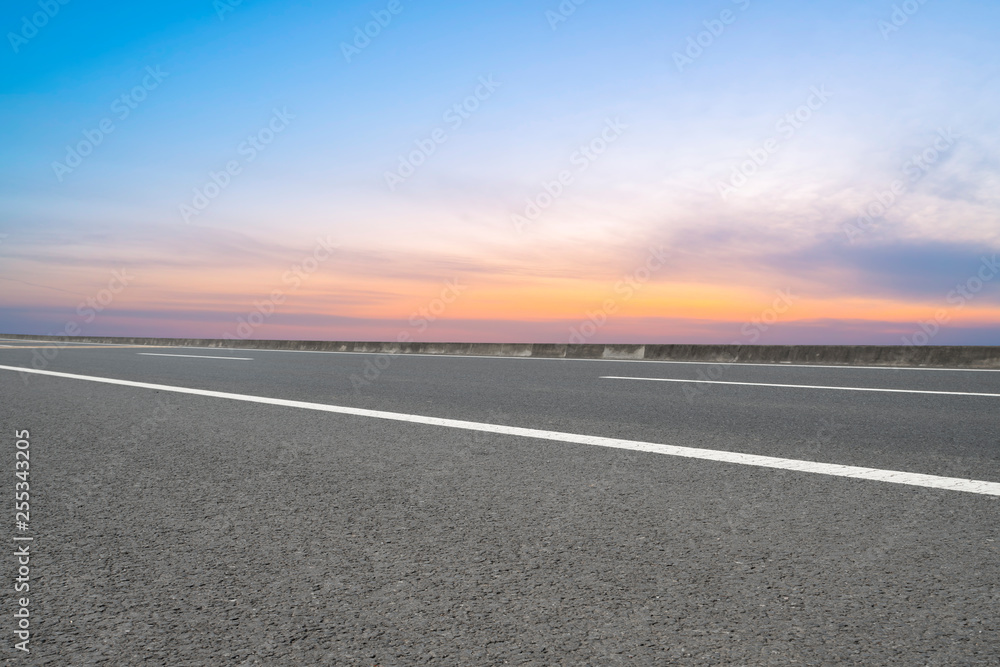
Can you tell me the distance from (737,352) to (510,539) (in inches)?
577

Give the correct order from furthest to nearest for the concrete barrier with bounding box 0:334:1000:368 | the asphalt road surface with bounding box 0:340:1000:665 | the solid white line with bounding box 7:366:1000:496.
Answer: the concrete barrier with bounding box 0:334:1000:368 → the solid white line with bounding box 7:366:1000:496 → the asphalt road surface with bounding box 0:340:1000:665

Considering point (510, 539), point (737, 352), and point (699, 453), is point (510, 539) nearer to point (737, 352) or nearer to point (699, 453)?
point (699, 453)

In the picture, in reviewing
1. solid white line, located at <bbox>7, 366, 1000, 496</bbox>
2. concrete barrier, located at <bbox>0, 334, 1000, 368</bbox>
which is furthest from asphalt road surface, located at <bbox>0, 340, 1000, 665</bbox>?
concrete barrier, located at <bbox>0, 334, 1000, 368</bbox>

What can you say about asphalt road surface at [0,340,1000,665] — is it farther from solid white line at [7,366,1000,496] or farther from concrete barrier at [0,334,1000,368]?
concrete barrier at [0,334,1000,368]

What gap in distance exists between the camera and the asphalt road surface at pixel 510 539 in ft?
7.20

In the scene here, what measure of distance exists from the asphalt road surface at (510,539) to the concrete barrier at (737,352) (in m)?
8.73

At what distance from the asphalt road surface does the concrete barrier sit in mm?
8726

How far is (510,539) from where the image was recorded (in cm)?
314

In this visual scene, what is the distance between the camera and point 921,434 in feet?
19.5

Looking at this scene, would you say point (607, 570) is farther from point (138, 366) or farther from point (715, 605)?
point (138, 366)

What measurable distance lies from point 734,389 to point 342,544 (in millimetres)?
7096

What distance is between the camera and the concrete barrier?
567 inches

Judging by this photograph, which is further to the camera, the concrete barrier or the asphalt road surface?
the concrete barrier

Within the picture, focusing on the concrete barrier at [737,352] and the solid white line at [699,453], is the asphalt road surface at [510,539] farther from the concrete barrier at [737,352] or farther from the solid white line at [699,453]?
the concrete barrier at [737,352]
